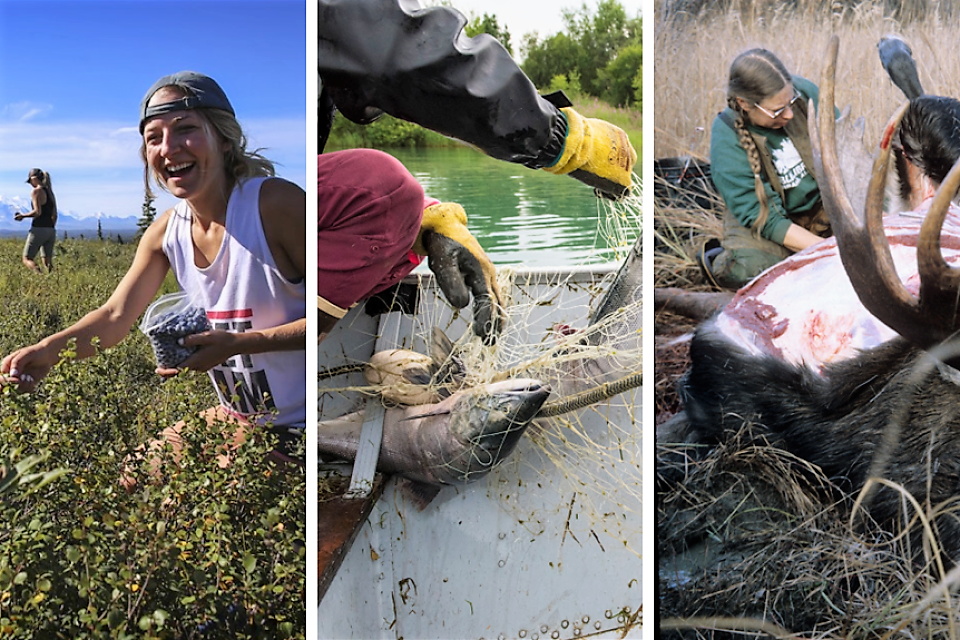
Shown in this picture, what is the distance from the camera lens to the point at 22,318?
2363 mm

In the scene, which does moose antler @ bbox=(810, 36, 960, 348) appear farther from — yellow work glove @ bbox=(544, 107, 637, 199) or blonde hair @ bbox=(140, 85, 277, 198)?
blonde hair @ bbox=(140, 85, 277, 198)

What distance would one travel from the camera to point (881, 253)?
2.41m

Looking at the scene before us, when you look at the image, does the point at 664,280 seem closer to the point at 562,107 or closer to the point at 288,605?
the point at 562,107

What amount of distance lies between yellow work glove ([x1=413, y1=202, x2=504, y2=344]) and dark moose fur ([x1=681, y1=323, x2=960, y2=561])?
0.66 m

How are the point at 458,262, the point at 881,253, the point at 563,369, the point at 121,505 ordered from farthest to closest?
the point at 563,369 → the point at 458,262 → the point at 881,253 → the point at 121,505

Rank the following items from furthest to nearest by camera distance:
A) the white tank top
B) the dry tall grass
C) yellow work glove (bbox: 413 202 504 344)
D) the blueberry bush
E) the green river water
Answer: the green river water, yellow work glove (bbox: 413 202 504 344), the dry tall grass, the white tank top, the blueberry bush

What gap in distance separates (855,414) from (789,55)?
104 cm

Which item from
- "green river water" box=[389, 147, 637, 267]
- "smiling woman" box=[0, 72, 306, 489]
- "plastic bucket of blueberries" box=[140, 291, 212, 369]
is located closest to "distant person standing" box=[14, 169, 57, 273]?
"smiling woman" box=[0, 72, 306, 489]

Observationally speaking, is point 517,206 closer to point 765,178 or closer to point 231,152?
point 765,178

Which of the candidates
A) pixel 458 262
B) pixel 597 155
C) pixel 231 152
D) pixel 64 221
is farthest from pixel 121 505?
pixel 597 155

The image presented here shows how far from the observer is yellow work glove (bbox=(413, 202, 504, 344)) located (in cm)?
Result: 259

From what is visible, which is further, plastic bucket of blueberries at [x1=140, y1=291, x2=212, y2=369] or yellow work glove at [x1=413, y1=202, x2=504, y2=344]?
yellow work glove at [x1=413, y1=202, x2=504, y2=344]

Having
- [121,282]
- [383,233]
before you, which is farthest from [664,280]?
[121,282]

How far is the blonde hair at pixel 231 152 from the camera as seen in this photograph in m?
2.33
